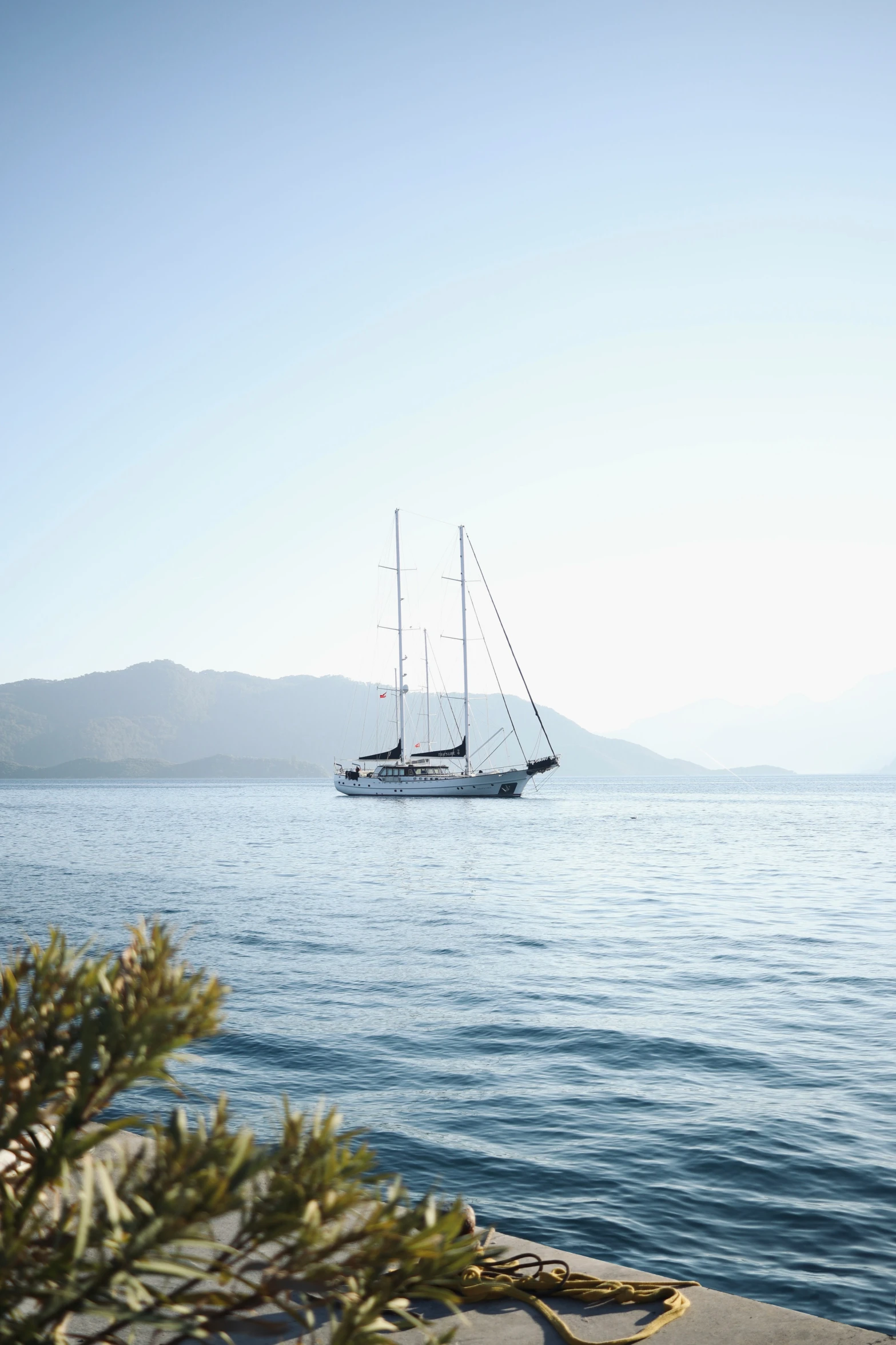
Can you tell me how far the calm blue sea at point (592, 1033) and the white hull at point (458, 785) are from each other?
47.8 meters

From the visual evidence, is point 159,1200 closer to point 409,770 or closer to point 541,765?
point 541,765

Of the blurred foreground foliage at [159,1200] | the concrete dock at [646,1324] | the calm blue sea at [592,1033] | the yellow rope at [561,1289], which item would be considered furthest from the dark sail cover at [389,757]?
the blurred foreground foliage at [159,1200]

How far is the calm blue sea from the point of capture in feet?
23.1

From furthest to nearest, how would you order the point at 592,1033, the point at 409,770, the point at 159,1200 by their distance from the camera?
the point at 409,770, the point at 592,1033, the point at 159,1200

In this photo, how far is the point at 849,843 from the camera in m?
48.1

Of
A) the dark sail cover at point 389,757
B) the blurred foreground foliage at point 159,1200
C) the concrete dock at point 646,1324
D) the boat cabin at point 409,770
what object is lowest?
the boat cabin at point 409,770

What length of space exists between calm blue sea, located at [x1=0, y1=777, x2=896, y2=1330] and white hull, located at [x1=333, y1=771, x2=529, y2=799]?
47.8 metres

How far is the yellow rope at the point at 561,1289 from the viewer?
4.64 metres

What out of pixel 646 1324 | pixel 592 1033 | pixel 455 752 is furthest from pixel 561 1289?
pixel 455 752

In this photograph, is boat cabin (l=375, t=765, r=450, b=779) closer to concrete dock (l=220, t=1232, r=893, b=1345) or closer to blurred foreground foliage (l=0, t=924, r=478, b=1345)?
concrete dock (l=220, t=1232, r=893, b=1345)

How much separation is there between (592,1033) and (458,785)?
238 ft

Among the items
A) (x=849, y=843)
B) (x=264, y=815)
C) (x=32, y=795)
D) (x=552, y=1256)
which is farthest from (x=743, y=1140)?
(x=32, y=795)

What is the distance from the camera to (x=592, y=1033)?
12273 millimetres

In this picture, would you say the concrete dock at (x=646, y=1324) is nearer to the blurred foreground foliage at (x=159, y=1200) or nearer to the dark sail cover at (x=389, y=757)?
the blurred foreground foliage at (x=159, y=1200)
